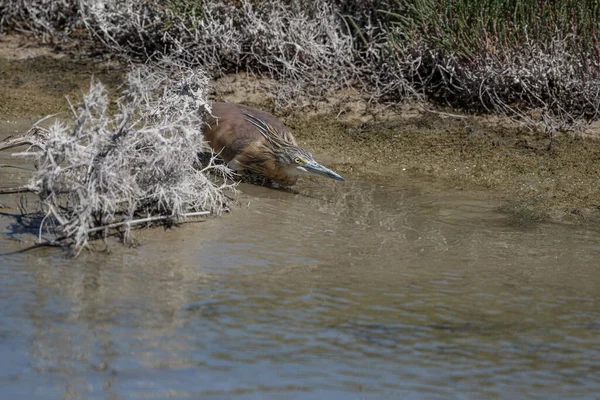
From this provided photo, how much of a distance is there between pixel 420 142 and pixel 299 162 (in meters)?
1.46

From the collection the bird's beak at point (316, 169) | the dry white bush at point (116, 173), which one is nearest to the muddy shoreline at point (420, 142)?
the bird's beak at point (316, 169)

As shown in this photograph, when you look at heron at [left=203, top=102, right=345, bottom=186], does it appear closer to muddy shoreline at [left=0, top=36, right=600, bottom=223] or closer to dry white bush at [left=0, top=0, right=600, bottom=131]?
muddy shoreline at [left=0, top=36, right=600, bottom=223]

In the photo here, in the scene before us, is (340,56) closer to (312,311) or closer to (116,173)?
(116,173)

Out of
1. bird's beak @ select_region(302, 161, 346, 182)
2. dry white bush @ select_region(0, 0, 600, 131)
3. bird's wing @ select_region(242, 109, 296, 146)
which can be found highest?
dry white bush @ select_region(0, 0, 600, 131)

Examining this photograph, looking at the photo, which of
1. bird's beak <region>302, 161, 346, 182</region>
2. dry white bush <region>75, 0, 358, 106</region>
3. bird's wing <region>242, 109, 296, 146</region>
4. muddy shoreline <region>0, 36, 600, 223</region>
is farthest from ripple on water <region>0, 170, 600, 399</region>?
dry white bush <region>75, 0, 358, 106</region>

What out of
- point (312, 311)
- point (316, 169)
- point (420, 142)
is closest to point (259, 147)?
point (316, 169)

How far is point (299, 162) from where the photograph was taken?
7.71m

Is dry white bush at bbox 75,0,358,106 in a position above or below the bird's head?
above

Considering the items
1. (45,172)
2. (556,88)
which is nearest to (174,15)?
(556,88)

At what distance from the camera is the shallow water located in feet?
14.4

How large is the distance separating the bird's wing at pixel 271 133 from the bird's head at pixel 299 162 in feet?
0.51

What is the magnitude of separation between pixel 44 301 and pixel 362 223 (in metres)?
2.52

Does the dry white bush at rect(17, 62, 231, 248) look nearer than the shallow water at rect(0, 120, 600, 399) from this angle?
No

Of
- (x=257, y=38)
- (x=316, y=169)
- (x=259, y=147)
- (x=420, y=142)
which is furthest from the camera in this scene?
(x=257, y=38)
